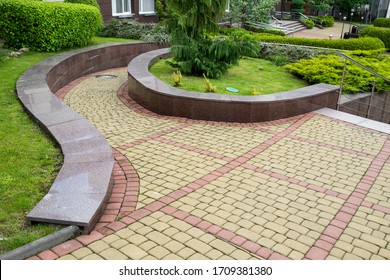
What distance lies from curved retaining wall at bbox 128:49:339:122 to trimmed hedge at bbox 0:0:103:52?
14.9ft

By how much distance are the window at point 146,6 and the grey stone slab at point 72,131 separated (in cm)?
1666

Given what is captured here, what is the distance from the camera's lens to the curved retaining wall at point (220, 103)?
809 cm

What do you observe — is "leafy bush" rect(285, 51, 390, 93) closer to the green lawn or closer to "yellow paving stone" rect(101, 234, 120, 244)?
the green lawn

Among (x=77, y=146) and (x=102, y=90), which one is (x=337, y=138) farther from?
(x=102, y=90)

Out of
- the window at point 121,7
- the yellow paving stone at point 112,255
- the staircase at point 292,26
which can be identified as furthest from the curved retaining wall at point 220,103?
the staircase at point 292,26

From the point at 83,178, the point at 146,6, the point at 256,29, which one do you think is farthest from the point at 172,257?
the point at 256,29

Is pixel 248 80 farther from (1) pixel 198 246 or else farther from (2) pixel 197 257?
(2) pixel 197 257

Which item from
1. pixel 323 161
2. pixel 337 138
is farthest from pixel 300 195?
pixel 337 138

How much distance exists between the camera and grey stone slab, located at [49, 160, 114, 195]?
4438 mm

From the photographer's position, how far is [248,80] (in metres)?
10.7

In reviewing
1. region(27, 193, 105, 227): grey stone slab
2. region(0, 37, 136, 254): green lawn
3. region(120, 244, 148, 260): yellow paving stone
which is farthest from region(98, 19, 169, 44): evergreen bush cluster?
region(120, 244, 148, 260): yellow paving stone

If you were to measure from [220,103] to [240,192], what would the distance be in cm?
319

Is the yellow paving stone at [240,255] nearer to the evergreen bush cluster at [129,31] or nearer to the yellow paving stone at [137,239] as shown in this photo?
the yellow paving stone at [137,239]

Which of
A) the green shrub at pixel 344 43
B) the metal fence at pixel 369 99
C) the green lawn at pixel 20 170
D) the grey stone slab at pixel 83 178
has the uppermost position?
the green shrub at pixel 344 43
